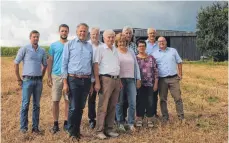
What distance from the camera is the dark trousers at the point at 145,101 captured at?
7.01 m

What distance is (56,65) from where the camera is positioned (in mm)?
6402

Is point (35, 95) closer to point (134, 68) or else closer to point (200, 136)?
point (134, 68)

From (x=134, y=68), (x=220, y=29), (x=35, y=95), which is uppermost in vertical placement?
(x=220, y=29)

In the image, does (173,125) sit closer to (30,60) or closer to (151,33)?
(151,33)

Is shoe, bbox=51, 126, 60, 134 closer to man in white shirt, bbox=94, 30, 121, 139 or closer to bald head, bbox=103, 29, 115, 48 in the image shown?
man in white shirt, bbox=94, 30, 121, 139

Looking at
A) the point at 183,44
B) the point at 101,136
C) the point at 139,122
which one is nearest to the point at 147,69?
the point at 139,122

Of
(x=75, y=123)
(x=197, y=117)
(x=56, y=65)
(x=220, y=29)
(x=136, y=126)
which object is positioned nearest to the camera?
(x=75, y=123)

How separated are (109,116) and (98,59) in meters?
1.06

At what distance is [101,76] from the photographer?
235 inches

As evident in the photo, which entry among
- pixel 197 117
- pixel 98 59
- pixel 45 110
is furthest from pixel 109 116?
pixel 45 110

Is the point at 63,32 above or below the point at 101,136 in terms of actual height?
above

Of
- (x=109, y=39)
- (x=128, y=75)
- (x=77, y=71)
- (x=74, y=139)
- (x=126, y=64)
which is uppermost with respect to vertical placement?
(x=109, y=39)

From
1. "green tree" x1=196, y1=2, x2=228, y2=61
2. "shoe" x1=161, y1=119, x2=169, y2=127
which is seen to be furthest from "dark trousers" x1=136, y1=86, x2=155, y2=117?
"green tree" x1=196, y1=2, x2=228, y2=61

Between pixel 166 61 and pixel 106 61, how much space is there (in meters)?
1.70
